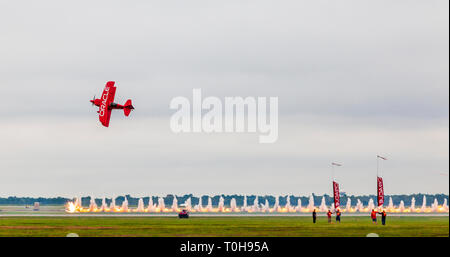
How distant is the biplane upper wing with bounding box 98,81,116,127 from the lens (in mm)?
131375

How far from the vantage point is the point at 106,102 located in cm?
13175
